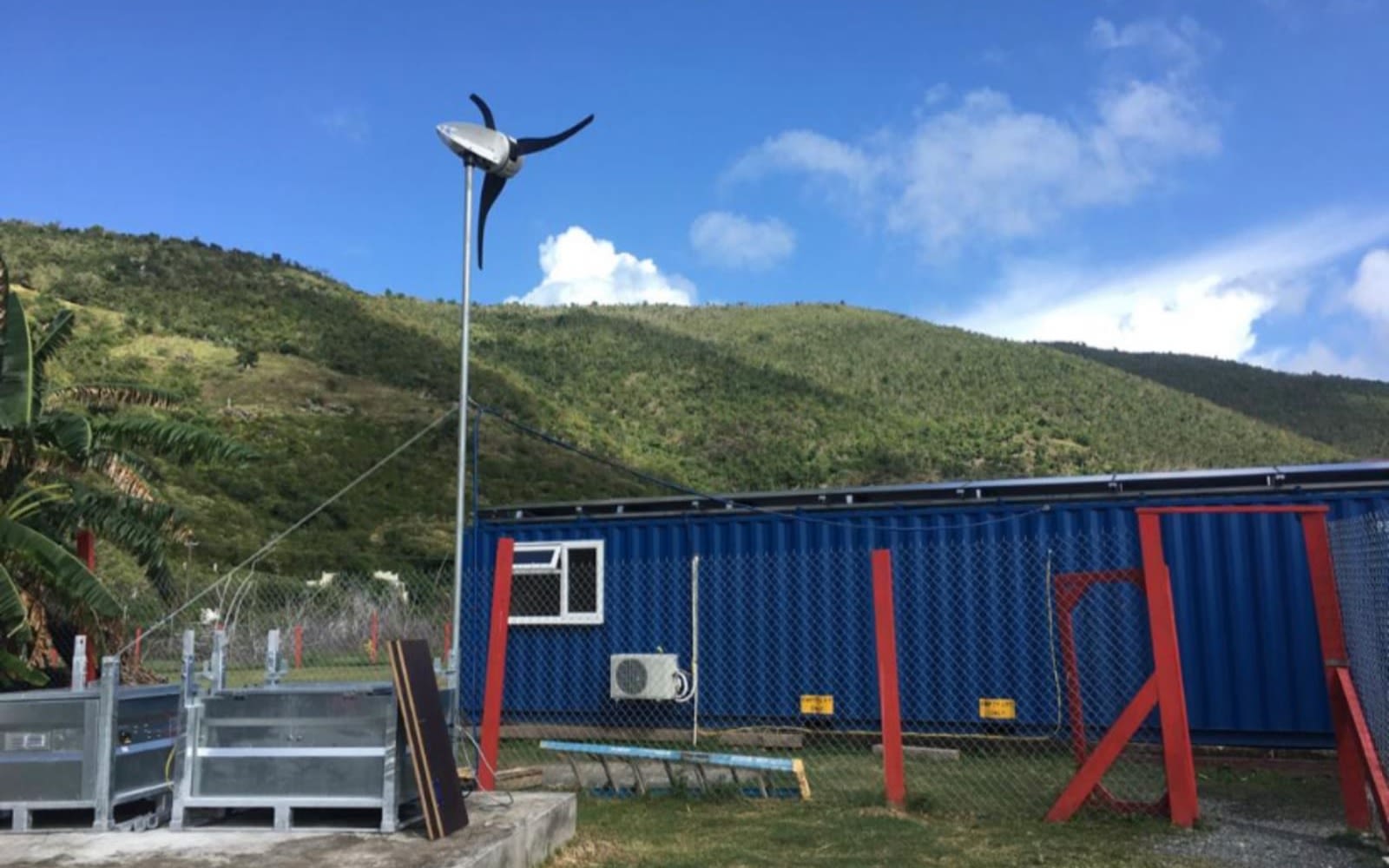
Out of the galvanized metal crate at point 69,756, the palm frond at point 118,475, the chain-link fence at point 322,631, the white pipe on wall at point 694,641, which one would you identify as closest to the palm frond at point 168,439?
the palm frond at point 118,475

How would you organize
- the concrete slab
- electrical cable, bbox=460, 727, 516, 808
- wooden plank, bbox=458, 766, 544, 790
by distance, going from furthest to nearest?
wooden plank, bbox=458, 766, 544, 790, electrical cable, bbox=460, 727, 516, 808, the concrete slab

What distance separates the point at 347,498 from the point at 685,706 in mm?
26221

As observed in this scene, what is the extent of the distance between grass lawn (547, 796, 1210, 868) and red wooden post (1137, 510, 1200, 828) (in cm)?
23

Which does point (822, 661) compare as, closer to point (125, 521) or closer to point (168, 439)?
point (168, 439)

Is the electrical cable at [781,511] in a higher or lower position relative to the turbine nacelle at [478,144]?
lower

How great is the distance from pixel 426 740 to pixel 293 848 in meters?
0.80

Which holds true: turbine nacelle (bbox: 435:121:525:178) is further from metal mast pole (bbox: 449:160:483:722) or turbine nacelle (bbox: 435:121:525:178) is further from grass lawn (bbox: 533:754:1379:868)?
grass lawn (bbox: 533:754:1379:868)

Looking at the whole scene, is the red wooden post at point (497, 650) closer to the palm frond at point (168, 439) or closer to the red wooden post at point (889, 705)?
the red wooden post at point (889, 705)

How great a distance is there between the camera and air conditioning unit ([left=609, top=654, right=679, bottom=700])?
11.6m

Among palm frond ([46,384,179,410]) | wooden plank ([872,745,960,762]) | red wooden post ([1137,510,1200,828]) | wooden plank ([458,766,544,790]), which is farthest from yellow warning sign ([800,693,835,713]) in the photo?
palm frond ([46,384,179,410])

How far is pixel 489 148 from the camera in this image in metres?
8.05

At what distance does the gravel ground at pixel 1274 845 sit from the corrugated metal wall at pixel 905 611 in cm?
286

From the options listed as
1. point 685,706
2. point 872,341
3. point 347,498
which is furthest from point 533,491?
Result: point 872,341

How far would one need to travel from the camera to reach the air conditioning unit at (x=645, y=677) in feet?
37.9
